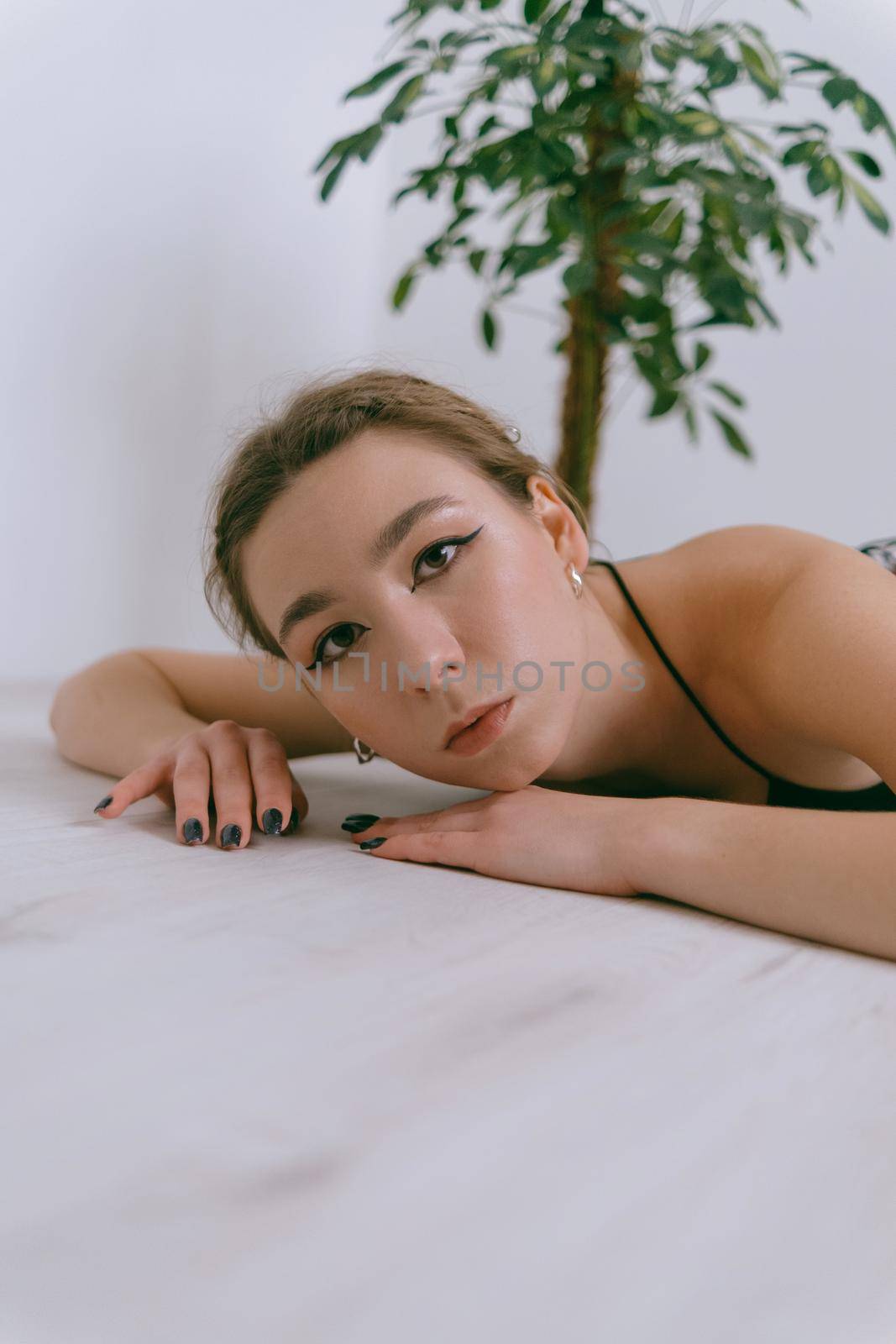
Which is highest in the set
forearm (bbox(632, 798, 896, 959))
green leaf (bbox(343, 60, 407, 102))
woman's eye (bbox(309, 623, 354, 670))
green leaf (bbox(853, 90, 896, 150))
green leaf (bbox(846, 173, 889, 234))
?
green leaf (bbox(343, 60, 407, 102))

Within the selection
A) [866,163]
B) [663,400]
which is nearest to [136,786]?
[663,400]

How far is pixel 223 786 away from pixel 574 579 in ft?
1.39

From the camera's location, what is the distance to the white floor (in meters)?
0.38

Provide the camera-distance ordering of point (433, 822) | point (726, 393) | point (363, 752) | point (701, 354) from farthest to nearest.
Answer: point (726, 393) < point (701, 354) < point (363, 752) < point (433, 822)

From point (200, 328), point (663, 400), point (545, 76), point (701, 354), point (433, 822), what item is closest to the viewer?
point (433, 822)

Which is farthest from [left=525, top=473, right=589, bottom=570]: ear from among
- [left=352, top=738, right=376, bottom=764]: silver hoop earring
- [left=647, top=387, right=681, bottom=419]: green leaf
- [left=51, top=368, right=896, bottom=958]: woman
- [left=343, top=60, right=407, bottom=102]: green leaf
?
[left=343, top=60, right=407, bottom=102]: green leaf

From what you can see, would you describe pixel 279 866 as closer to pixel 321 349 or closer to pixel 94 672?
pixel 94 672

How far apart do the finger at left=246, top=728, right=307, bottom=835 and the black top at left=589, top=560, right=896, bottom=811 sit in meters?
0.43

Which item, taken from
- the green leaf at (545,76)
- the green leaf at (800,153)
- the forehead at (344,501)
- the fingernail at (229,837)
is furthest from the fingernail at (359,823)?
the green leaf at (800,153)

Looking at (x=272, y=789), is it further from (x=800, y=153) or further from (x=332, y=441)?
(x=800, y=153)

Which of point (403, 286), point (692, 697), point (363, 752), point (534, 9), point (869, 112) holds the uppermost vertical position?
point (534, 9)

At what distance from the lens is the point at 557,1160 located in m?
0.47

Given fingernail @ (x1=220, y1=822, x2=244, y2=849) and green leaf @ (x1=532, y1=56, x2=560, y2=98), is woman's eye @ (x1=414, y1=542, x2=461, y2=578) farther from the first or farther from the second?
green leaf @ (x1=532, y1=56, x2=560, y2=98)

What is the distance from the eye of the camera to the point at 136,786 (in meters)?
1.09
